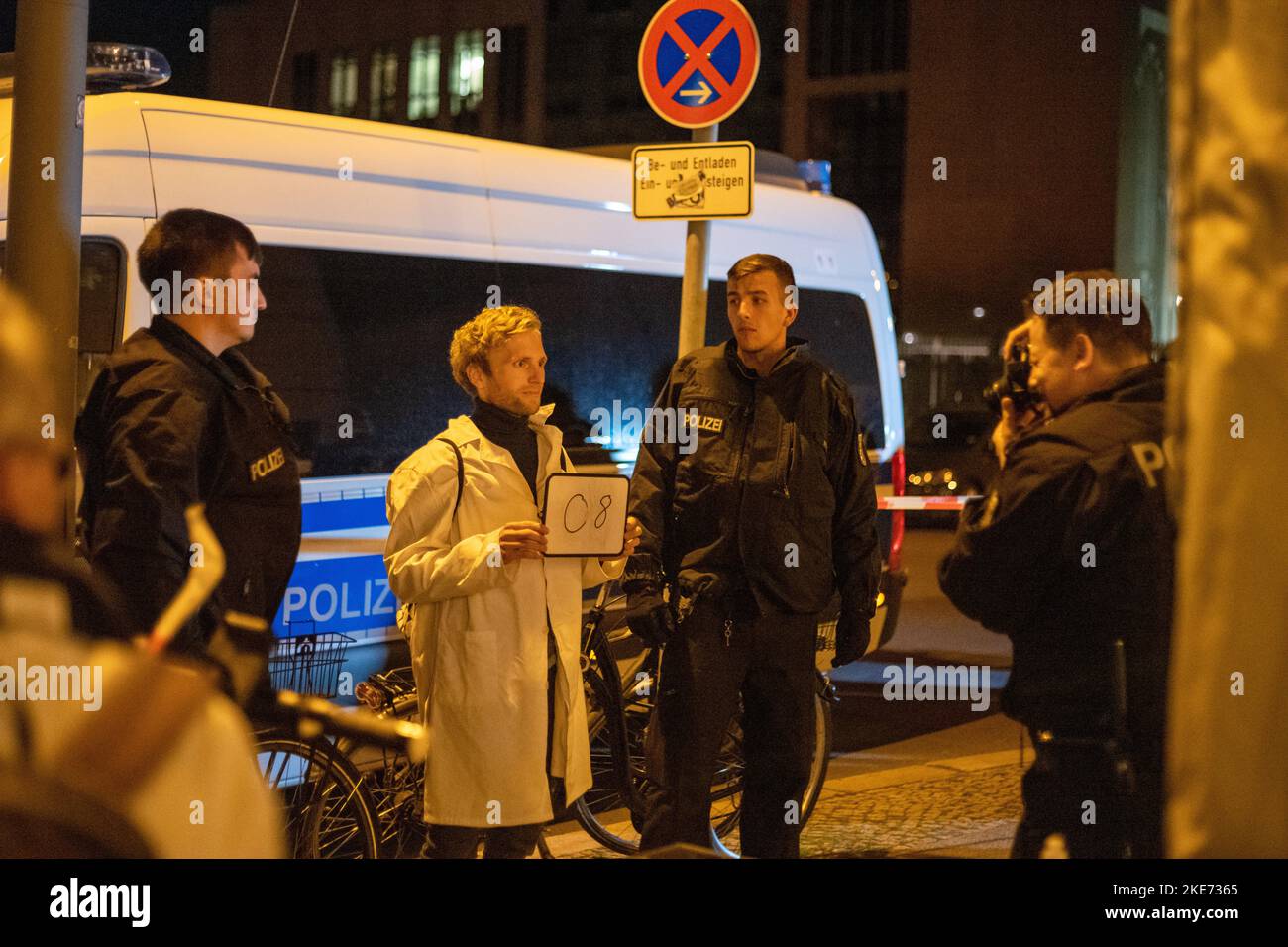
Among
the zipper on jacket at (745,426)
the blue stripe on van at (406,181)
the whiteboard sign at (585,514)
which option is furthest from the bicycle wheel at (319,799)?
the blue stripe on van at (406,181)

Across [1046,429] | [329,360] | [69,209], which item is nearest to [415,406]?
[329,360]

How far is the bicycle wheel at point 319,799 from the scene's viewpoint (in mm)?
4648

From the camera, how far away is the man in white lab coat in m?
4.38

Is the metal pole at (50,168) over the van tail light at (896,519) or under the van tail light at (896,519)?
over

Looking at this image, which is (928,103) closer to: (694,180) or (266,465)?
(694,180)

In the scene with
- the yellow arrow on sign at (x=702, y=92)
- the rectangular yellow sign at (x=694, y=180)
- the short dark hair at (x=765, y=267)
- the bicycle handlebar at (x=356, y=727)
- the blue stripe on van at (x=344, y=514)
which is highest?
the yellow arrow on sign at (x=702, y=92)

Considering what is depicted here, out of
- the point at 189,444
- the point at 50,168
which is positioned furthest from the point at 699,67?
the point at 189,444

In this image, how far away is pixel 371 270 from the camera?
682 centimetres

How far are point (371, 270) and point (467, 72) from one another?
42.6 m

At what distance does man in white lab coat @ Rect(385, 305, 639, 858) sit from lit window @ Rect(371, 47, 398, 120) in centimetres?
4428

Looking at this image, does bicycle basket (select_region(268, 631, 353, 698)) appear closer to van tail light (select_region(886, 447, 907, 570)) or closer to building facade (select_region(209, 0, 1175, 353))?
van tail light (select_region(886, 447, 907, 570))

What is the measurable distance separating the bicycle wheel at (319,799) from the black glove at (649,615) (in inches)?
39.3

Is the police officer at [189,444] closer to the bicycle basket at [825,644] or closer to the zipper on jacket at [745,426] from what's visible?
the zipper on jacket at [745,426]
